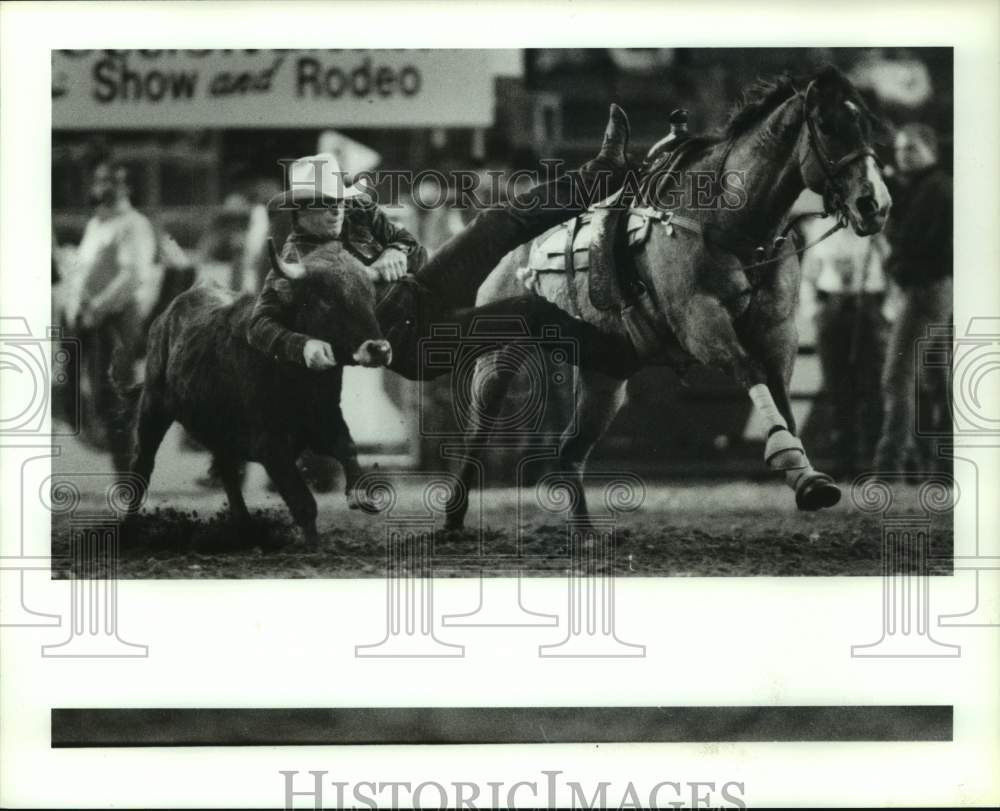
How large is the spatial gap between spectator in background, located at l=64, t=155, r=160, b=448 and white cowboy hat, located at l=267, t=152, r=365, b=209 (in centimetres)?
59

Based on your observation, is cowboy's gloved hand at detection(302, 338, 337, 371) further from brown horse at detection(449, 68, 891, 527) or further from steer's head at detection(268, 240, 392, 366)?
brown horse at detection(449, 68, 891, 527)

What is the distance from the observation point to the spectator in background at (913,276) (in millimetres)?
5820

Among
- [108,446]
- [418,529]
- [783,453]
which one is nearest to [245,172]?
[108,446]

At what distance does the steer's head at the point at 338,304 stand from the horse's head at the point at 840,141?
Result: 1.93m

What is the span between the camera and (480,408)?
5.83 m

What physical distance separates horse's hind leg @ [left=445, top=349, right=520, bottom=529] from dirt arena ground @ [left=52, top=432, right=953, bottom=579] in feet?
0.24

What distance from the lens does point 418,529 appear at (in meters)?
5.82

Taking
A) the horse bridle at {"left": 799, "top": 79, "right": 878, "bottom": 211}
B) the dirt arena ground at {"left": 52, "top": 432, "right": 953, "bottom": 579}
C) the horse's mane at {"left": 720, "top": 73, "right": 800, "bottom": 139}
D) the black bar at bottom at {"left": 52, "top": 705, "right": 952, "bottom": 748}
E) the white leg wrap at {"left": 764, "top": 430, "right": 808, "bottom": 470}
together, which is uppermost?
the horse's mane at {"left": 720, "top": 73, "right": 800, "bottom": 139}

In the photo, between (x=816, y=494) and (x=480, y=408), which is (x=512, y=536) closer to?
(x=480, y=408)

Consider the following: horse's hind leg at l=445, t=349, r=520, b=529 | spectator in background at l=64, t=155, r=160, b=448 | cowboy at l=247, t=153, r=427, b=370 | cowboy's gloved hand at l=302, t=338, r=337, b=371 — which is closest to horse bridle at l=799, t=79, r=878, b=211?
horse's hind leg at l=445, t=349, r=520, b=529

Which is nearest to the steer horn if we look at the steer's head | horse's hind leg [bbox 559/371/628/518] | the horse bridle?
the steer's head

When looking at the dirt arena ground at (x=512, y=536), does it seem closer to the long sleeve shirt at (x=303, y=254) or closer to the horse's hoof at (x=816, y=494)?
the horse's hoof at (x=816, y=494)

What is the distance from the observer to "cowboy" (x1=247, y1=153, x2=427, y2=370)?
582 centimetres

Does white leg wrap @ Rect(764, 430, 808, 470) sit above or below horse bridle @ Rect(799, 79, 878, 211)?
below
